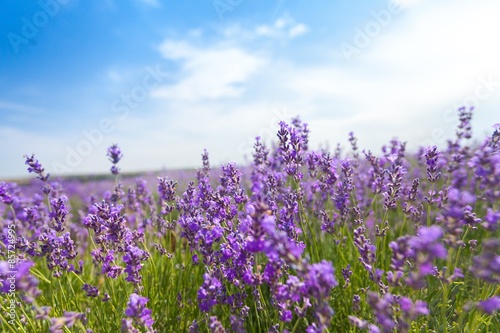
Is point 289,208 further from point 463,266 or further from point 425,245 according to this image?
point 463,266

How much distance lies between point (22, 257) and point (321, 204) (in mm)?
3363

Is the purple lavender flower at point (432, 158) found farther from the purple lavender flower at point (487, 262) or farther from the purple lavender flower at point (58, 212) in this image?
the purple lavender flower at point (58, 212)

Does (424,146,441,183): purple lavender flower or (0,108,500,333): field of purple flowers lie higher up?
(424,146,441,183): purple lavender flower

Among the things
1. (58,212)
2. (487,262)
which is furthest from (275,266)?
(58,212)

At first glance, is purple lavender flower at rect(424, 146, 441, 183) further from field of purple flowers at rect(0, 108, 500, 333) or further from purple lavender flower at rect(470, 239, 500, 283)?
purple lavender flower at rect(470, 239, 500, 283)

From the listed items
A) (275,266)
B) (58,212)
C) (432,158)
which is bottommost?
(275,266)

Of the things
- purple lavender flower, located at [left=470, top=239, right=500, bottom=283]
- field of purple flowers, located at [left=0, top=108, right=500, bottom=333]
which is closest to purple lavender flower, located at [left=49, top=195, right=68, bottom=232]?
field of purple flowers, located at [left=0, top=108, right=500, bottom=333]

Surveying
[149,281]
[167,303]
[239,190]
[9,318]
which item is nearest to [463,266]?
[239,190]

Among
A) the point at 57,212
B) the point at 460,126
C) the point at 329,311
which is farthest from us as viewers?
the point at 460,126

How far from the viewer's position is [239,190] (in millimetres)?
2746

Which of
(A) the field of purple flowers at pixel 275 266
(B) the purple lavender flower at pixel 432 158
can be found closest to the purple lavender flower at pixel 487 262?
(A) the field of purple flowers at pixel 275 266

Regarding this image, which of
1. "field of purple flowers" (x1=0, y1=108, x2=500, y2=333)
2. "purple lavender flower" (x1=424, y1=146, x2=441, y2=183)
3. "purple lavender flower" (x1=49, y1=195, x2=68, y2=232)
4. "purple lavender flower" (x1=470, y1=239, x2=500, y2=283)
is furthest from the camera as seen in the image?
"purple lavender flower" (x1=49, y1=195, x2=68, y2=232)

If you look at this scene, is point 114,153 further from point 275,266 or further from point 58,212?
point 275,266

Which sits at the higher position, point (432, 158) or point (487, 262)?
point (432, 158)
